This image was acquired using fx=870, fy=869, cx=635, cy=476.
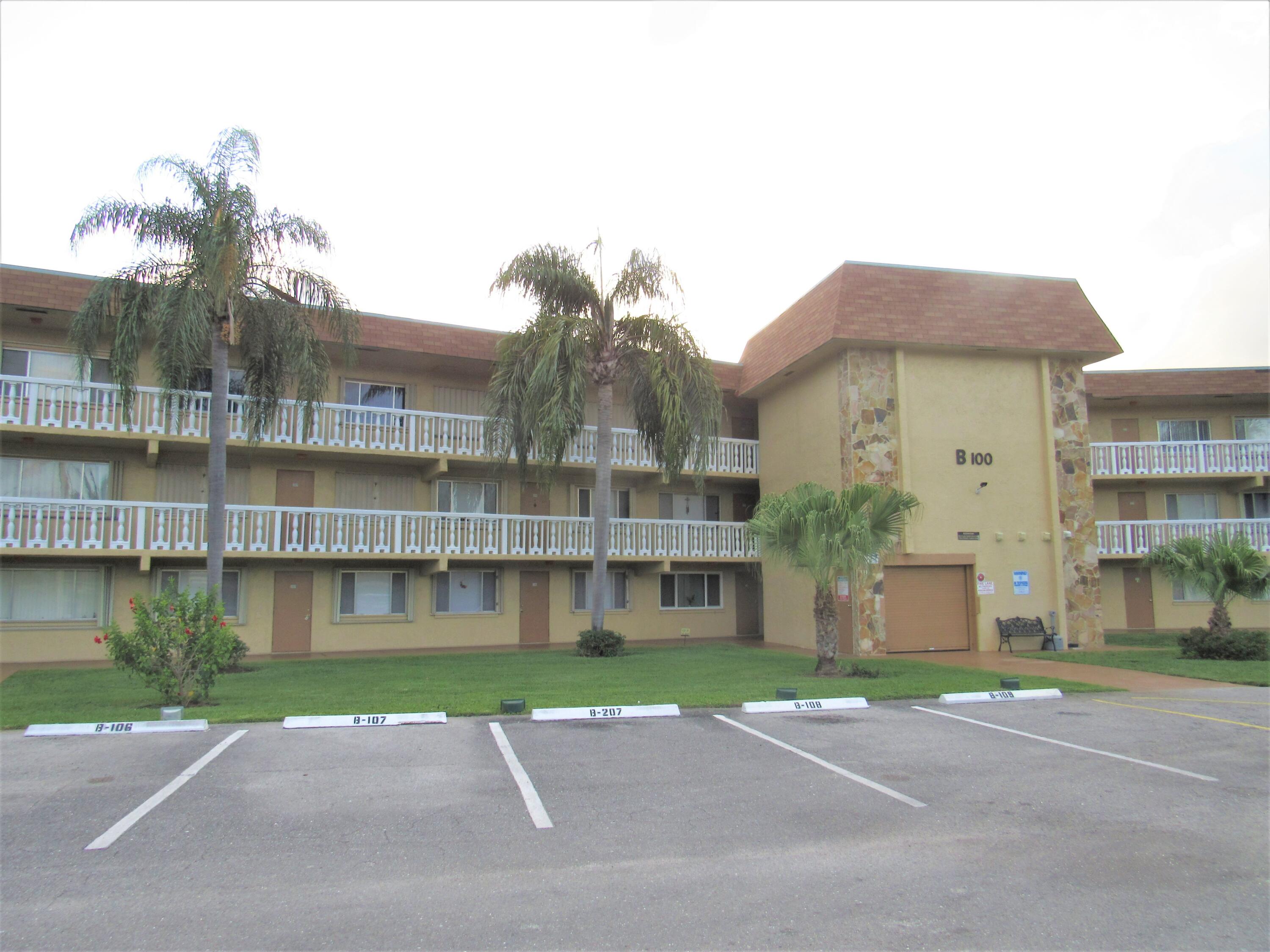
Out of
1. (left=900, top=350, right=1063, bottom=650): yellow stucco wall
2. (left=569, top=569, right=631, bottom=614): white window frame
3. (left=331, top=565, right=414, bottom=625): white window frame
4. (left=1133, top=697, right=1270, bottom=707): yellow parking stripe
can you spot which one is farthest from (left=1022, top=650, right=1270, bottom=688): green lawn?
(left=331, top=565, right=414, bottom=625): white window frame

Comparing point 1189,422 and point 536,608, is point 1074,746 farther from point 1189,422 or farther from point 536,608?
point 1189,422

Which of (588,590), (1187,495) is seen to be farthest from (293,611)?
(1187,495)

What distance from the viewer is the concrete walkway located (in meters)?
14.5

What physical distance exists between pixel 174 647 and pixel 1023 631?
17.7 metres

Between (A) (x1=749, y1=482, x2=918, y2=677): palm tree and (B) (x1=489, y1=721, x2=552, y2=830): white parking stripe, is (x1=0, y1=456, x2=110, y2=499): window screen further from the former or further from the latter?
(A) (x1=749, y1=482, x2=918, y2=677): palm tree

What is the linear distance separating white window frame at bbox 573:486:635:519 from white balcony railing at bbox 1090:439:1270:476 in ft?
44.5

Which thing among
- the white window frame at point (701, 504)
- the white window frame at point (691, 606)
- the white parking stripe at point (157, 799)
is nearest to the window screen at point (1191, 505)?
the white window frame at point (701, 504)

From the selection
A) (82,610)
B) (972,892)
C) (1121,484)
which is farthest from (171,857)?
(1121,484)

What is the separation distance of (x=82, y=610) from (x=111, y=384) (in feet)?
16.9

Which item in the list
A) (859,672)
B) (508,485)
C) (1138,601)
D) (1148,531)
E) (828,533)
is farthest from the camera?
(1138,601)

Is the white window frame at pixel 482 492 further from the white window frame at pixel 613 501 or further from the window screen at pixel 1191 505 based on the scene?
the window screen at pixel 1191 505

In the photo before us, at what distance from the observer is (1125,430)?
27.2m

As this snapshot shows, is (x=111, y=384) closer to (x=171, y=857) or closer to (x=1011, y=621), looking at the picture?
(x=171, y=857)

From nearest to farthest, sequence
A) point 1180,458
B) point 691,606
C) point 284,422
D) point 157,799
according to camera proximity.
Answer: point 157,799 → point 284,422 → point 691,606 → point 1180,458
